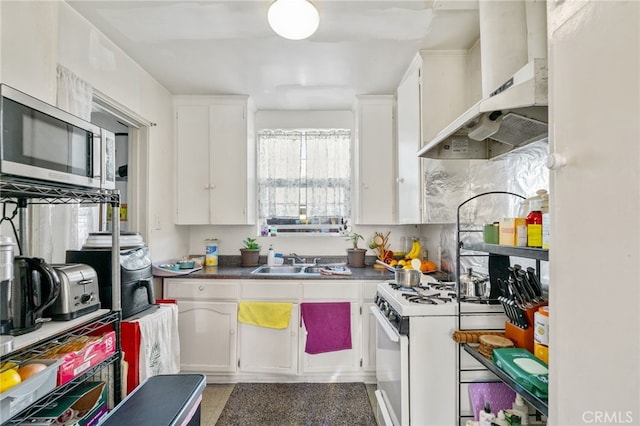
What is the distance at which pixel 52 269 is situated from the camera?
1.10 meters

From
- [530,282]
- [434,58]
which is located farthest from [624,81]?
[434,58]

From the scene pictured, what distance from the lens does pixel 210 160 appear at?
2836 millimetres

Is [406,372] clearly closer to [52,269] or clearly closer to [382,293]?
[382,293]

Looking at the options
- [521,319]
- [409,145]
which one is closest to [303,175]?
[409,145]

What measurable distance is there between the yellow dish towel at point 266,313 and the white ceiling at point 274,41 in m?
1.79

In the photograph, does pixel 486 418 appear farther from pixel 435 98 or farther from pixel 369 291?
pixel 435 98

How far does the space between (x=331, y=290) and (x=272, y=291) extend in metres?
0.46

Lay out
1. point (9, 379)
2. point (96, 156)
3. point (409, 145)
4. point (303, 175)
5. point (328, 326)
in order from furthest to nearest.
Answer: point (303, 175) → point (328, 326) → point (409, 145) → point (96, 156) → point (9, 379)

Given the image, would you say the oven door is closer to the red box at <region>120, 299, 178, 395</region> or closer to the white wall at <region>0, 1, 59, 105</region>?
the red box at <region>120, 299, 178, 395</region>

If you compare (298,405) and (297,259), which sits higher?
(297,259)

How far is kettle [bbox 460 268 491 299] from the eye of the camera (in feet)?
4.86

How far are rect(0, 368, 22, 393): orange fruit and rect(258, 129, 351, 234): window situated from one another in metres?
2.35

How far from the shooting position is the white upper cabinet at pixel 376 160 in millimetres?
2809

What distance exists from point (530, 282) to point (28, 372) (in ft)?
5.40
